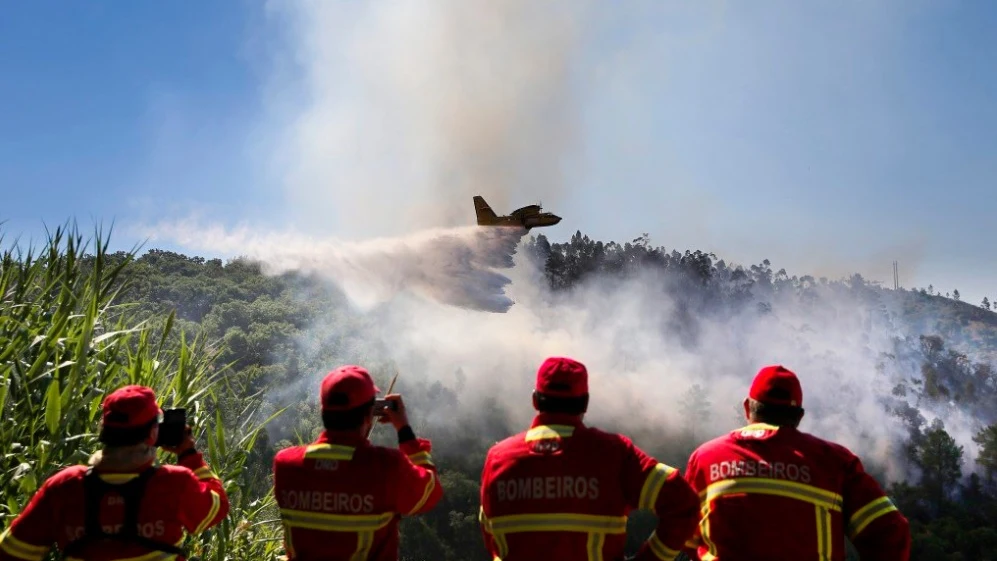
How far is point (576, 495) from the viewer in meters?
3.75

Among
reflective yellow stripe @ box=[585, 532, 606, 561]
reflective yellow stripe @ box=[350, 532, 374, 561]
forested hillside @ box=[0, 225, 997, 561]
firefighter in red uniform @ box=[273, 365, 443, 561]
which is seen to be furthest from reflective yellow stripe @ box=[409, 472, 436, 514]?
forested hillside @ box=[0, 225, 997, 561]

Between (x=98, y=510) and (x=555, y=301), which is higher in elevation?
(x=555, y=301)

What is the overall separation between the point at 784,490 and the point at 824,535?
300 millimetres

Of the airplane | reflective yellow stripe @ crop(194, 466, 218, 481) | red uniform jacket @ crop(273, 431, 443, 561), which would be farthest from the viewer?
the airplane

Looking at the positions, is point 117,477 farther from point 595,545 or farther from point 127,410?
point 595,545

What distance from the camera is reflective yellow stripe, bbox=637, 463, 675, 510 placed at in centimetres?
366

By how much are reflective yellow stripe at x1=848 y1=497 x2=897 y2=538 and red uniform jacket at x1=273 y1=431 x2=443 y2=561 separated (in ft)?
7.69

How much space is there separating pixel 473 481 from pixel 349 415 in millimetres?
87810

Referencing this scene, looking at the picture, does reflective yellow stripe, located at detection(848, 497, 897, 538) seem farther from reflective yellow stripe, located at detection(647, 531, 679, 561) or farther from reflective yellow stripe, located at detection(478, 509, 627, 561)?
reflective yellow stripe, located at detection(478, 509, 627, 561)

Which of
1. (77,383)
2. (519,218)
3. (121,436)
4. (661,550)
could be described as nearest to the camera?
(661,550)

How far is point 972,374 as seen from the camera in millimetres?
149375

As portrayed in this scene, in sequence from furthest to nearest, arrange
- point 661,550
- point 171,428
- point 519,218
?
point 519,218 < point 171,428 < point 661,550

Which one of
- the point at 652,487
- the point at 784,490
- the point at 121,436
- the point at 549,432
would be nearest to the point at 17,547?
the point at 121,436

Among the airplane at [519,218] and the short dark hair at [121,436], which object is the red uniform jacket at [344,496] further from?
the airplane at [519,218]
